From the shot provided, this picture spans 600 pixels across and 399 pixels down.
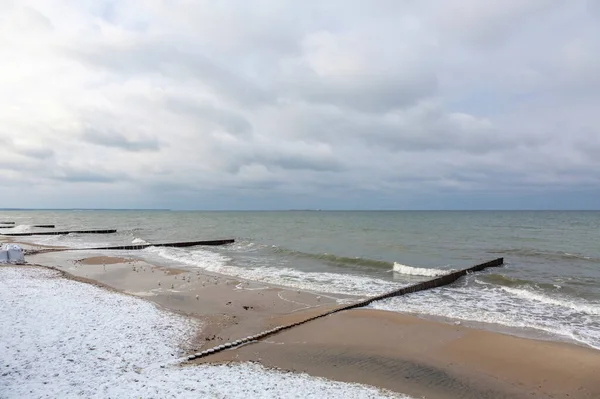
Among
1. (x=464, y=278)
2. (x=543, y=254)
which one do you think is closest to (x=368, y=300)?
(x=464, y=278)

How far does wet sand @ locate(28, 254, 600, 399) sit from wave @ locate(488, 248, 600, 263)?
23.6m

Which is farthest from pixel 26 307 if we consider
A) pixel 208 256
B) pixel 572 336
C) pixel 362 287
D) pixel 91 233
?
pixel 91 233

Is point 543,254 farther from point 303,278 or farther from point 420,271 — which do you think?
point 303,278

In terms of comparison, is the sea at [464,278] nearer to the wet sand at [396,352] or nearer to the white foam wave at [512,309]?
the white foam wave at [512,309]

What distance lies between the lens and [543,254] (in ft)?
109

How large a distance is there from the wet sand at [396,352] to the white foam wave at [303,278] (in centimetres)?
324

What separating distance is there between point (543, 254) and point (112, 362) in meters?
35.3

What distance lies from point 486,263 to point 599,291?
7149 millimetres

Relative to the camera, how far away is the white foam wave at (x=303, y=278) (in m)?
19.3

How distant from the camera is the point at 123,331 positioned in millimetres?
10320

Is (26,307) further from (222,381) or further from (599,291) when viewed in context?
(599,291)

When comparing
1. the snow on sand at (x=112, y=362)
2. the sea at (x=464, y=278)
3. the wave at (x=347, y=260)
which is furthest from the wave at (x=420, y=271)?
the snow on sand at (x=112, y=362)

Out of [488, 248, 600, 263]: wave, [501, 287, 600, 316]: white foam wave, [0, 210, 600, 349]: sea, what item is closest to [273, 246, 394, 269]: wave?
[0, 210, 600, 349]: sea

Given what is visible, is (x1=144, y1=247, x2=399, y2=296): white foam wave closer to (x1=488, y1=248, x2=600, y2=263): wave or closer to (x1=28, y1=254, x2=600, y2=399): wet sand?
(x1=28, y1=254, x2=600, y2=399): wet sand
